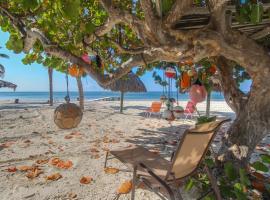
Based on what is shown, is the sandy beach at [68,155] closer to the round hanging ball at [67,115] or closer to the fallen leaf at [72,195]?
the fallen leaf at [72,195]

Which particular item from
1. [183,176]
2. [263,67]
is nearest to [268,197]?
[183,176]

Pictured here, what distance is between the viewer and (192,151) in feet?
8.46

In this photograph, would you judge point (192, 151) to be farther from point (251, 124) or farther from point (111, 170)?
point (111, 170)

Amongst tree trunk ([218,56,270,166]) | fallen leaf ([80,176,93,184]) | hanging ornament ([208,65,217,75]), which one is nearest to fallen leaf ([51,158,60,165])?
fallen leaf ([80,176,93,184])

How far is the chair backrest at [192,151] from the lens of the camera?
2.45m

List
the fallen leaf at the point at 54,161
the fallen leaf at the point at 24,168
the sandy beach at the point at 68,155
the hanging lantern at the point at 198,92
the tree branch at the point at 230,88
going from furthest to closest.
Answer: the fallen leaf at the point at 54,161 < the hanging lantern at the point at 198,92 < the fallen leaf at the point at 24,168 < the tree branch at the point at 230,88 < the sandy beach at the point at 68,155

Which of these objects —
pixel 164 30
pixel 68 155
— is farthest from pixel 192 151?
pixel 68 155

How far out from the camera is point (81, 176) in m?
4.02

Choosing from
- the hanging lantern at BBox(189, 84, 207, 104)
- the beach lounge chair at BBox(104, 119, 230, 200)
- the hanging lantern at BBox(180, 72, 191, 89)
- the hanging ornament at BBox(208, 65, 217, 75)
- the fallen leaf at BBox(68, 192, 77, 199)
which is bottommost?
the fallen leaf at BBox(68, 192, 77, 199)

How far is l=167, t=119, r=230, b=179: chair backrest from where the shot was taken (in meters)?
2.45

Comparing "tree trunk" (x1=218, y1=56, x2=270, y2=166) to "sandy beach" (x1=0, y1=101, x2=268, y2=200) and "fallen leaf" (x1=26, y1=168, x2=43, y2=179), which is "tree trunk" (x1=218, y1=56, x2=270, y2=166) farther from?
"fallen leaf" (x1=26, y1=168, x2=43, y2=179)

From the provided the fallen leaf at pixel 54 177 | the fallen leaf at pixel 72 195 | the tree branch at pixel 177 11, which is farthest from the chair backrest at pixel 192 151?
the fallen leaf at pixel 54 177

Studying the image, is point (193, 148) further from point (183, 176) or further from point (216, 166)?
point (216, 166)

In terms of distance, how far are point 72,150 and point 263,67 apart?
4.36 meters
